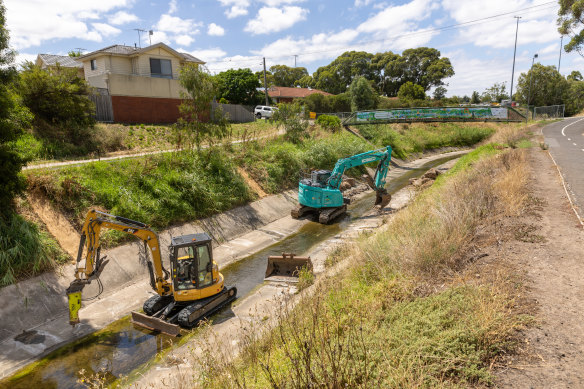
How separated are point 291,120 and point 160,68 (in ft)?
47.8

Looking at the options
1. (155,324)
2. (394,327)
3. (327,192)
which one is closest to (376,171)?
(327,192)

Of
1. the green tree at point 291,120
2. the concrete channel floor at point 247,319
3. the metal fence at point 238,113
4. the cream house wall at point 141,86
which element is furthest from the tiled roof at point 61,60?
the concrete channel floor at point 247,319

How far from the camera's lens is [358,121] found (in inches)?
1559

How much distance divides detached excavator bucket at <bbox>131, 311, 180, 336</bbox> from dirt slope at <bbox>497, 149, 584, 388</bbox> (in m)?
7.80

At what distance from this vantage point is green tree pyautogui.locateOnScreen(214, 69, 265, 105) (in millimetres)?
47344

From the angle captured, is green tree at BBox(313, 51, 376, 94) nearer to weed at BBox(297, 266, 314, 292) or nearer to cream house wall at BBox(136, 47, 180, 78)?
cream house wall at BBox(136, 47, 180, 78)

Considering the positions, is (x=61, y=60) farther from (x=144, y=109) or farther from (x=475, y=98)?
(x=475, y=98)

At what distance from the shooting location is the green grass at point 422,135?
136ft

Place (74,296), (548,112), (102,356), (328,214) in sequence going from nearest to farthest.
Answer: (102,356)
(74,296)
(328,214)
(548,112)

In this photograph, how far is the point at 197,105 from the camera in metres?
20.3

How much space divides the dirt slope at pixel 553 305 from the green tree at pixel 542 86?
65498mm

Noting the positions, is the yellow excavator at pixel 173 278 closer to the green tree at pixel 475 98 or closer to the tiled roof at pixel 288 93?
the tiled roof at pixel 288 93

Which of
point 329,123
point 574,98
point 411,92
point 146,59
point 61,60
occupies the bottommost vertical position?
point 329,123

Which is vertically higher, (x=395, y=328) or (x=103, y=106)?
(x=103, y=106)
